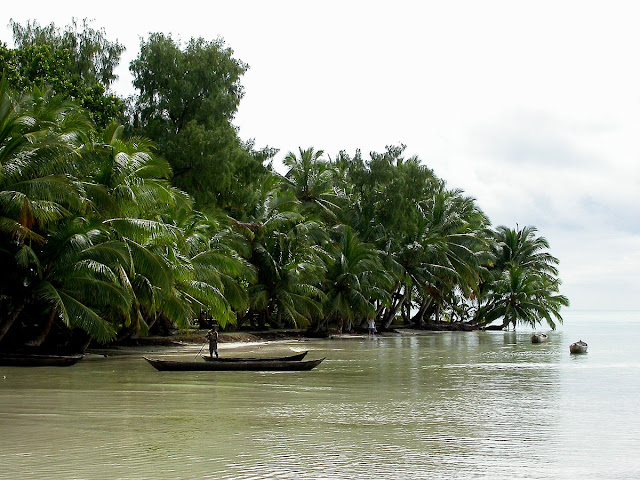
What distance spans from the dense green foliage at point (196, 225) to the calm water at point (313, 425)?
120 inches

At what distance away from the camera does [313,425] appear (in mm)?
11828

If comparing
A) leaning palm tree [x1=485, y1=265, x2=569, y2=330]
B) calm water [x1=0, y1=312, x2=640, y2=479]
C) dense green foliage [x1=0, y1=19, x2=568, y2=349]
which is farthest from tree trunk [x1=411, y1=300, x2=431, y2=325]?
calm water [x1=0, y1=312, x2=640, y2=479]

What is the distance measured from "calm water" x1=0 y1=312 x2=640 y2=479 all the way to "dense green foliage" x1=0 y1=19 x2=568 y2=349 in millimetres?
3043

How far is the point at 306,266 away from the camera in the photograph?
3956cm

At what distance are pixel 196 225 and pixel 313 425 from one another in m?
19.1

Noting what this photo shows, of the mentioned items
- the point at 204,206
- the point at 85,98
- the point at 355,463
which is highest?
the point at 85,98

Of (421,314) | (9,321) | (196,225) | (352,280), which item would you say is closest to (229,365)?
(9,321)

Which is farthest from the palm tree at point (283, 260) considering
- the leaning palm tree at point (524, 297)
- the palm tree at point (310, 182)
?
the leaning palm tree at point (524, 297)

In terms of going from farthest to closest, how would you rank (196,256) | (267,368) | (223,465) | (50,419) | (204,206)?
1. (204,206)
2. (196,256)
3. (267,368)
4. (50,419)
5. (223,465)

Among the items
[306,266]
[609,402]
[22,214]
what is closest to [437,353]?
[306,266]

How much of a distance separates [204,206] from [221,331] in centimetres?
711

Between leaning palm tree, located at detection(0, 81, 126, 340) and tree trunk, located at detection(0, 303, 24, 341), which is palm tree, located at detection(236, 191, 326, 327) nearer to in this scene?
leaning palm tree, located at detection(0, 81, 126, 340)

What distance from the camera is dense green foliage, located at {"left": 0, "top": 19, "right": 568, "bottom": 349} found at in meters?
20.7

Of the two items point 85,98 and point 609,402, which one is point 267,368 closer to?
point 609,402
